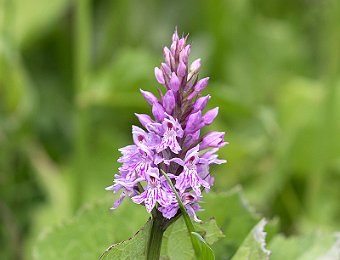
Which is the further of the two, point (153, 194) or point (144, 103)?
point (144, 103)

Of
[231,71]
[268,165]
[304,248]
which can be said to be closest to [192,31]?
[231,71]

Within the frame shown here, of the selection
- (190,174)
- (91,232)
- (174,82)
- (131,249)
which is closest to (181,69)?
(174,82)

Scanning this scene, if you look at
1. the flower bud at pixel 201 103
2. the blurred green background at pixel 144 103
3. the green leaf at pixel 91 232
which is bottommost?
the flower bud at pixel 201 103

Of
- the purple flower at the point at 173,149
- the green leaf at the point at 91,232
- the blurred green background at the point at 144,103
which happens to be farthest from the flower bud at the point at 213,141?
the blurred green background at the point at 144,103

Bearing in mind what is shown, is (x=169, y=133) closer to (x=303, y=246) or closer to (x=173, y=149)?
(x=173, y=149)

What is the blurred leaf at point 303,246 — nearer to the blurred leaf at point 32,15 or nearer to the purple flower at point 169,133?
the purple flower at point 169,133

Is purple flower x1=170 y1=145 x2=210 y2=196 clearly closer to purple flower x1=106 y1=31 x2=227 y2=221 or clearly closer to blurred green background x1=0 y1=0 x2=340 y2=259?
purple flower x1=106 y1=31 x2=227 y2=221
